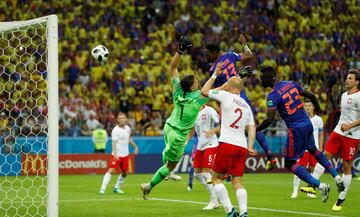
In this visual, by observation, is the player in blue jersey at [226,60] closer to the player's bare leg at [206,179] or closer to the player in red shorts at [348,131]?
the player's bare leg at [206,179]

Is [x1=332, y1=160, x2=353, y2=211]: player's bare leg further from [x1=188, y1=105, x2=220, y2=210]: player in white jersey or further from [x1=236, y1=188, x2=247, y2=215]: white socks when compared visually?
[x1=236, y1=188, x2=247, y2=215]: white socks

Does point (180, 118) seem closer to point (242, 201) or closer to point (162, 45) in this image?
point (242, 201)

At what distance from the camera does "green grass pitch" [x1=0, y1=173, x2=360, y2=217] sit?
1379 cm

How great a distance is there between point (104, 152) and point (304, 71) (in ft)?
36.0

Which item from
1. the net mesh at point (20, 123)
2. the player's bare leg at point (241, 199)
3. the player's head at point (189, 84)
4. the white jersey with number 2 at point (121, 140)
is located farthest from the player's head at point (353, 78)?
the white jersey with number 2 at point (121, 140)

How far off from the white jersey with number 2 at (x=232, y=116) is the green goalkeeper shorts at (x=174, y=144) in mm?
2353

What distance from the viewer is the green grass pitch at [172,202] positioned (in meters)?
13.8

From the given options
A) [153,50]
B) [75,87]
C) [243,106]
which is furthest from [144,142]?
[243,106]

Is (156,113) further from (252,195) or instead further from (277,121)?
(252,195)

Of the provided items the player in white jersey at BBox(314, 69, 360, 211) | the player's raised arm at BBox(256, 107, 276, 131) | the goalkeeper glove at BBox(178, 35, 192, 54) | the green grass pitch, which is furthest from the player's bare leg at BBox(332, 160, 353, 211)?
the goalkeeper glove at BBox(178, 35, 192, 54)

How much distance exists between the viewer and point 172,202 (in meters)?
16.2

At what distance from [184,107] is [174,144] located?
2.21ft

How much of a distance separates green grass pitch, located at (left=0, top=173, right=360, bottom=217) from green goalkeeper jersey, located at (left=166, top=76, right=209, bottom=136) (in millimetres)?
1551

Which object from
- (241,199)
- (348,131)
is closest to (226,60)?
(348,131)
